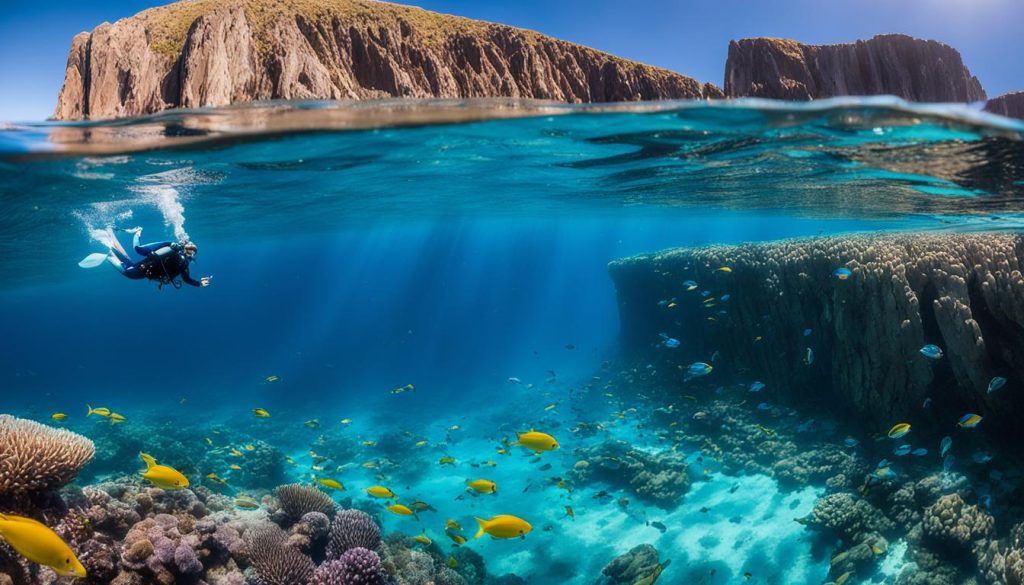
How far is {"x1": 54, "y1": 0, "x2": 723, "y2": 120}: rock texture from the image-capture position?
8281 mm

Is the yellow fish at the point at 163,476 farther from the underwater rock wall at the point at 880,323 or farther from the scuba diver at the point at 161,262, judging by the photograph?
the underwater rock wall at the point at 880,323

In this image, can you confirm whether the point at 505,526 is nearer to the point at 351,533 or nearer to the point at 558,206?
the point at 351,533

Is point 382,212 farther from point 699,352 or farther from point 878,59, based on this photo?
point 878,59

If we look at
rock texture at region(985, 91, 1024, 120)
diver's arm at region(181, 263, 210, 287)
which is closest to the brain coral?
diver's arm at region(181, 263, 210, 287)

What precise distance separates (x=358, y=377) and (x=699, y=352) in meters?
37.0

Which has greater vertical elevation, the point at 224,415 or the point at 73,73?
the point at 73,73

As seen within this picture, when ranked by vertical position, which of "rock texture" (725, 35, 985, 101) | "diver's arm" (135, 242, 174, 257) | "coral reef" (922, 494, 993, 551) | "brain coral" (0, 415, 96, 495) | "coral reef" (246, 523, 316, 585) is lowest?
"coral reef" (922, 494, 993, 551)

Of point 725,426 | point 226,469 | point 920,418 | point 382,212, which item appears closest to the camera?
point 920,418

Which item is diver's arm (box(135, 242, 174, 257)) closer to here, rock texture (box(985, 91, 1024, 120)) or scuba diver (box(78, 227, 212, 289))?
scuba diver (box(78, 227, 212, 289))

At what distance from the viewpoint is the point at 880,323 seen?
1209 cm

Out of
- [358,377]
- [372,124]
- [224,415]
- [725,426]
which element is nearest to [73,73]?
[372,124]

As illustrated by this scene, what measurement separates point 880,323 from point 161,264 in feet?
49.0

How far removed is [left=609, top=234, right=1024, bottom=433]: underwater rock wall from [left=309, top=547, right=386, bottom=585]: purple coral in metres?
10.6

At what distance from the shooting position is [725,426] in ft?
52.1
